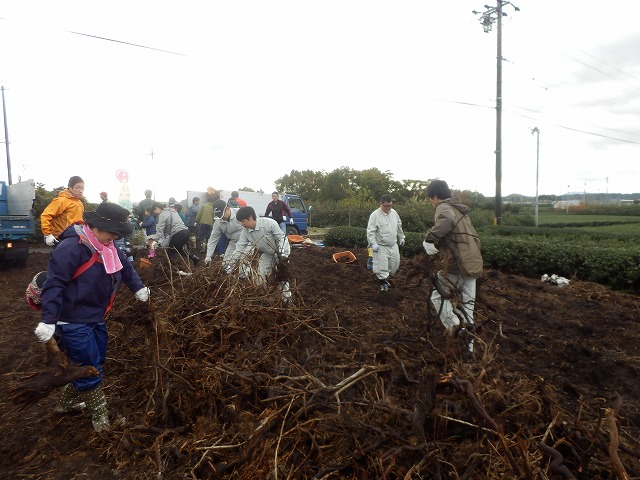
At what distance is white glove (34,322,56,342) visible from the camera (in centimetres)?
292

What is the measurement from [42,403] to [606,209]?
184ft

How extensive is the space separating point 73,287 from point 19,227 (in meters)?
8.47

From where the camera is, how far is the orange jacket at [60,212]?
18.9 feet

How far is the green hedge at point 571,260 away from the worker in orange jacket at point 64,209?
8598 mm

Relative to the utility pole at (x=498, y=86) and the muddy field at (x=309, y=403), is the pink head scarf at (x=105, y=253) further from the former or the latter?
the utility pole at (x=498, y=86)

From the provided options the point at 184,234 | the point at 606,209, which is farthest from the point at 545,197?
the point at 184,234

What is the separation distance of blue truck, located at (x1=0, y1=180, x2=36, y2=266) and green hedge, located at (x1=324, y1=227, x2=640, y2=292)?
1033cm

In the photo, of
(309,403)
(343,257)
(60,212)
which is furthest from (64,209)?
(343,257)

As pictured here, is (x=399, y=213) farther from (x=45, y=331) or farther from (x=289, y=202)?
(x=45, y=331)

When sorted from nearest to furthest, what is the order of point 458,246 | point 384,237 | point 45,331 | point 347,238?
point 45,331 → point 458,246 → point 384,237 → point 347,238

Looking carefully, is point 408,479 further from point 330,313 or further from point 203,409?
point 330,313

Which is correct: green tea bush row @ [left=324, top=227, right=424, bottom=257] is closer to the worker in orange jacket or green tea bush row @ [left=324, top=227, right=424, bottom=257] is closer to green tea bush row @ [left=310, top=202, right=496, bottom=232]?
green tea bush row @ [left=310, top=202, right=496, bottom=232]

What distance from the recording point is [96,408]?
3.28 m

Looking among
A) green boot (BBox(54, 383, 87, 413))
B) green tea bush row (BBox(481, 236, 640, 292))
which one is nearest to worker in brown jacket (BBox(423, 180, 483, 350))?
green boot (BBox(54, 383, 87, 413))
